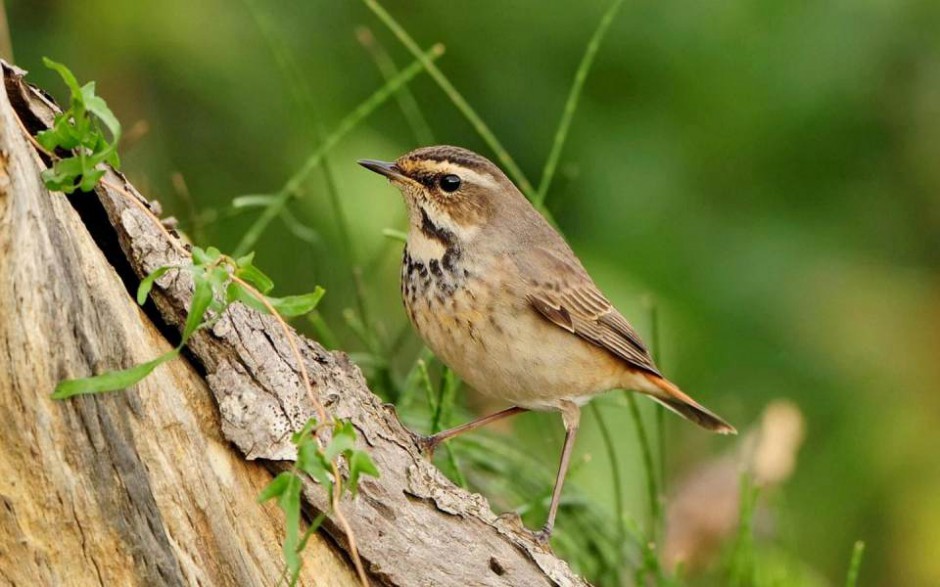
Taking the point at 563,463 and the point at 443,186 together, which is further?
the point at 443,186

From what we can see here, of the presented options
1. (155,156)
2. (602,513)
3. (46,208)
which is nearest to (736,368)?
(602,513)

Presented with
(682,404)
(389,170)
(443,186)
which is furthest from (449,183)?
(682,404)

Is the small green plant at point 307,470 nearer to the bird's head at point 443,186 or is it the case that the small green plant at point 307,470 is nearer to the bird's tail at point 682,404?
the bird's head at point 443,186

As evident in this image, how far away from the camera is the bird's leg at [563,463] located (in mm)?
4396

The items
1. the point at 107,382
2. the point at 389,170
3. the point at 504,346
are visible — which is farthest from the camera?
the point at 389,170

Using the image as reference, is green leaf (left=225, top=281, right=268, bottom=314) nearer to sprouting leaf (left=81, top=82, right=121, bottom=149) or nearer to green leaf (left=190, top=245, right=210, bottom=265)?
green leaf (left=190, top=245, right=210, bottom=265)

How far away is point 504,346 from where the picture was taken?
184 inches

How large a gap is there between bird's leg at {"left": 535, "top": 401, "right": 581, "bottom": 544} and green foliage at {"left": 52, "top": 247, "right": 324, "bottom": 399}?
1.34m

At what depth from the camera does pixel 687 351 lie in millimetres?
6738

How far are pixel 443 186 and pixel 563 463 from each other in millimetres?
977

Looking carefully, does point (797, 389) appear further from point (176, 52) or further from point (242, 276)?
point (242, 276)

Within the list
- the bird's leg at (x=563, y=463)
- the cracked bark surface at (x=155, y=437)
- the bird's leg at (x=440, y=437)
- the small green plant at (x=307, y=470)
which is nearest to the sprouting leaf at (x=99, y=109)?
the cracked bark surface at (x=155, y=437)

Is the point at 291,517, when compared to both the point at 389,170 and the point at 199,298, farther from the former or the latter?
the point at 389,170

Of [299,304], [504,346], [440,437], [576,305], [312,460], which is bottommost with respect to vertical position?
[312,460]
